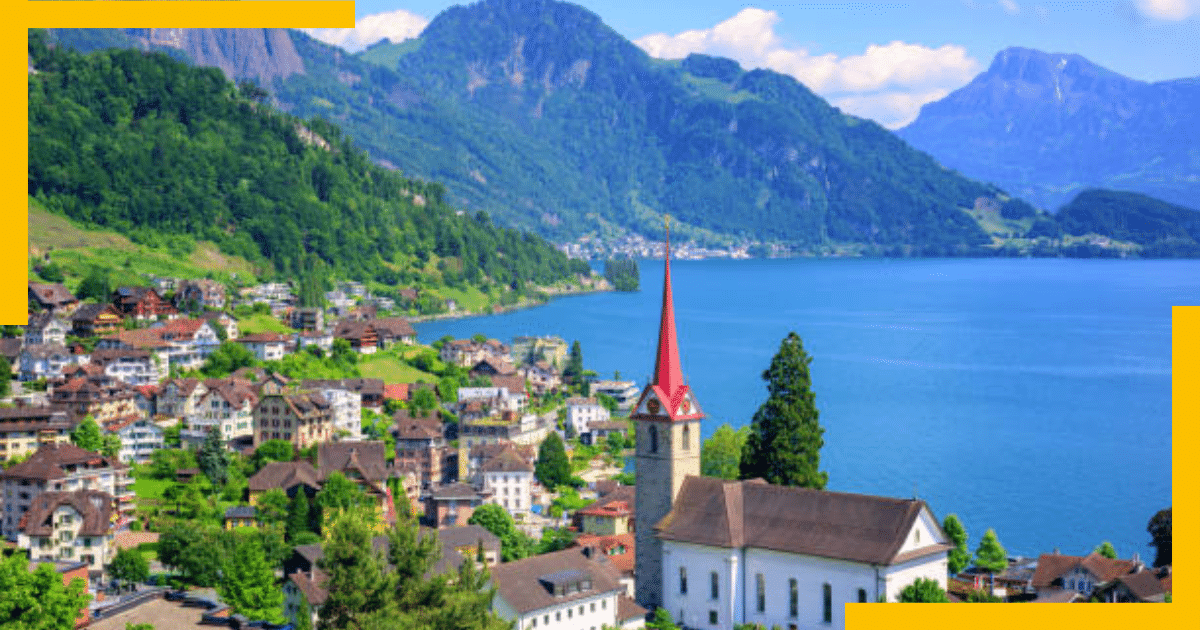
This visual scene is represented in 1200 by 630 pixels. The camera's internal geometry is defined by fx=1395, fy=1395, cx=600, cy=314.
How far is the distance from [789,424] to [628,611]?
265 inches

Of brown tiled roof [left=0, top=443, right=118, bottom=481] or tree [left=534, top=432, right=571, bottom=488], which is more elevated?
brown tiled roof [left=0, top=443, right=118, bottom=481]

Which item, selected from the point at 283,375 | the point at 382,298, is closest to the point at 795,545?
the point at 283,375

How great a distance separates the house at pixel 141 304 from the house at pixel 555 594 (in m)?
56.9

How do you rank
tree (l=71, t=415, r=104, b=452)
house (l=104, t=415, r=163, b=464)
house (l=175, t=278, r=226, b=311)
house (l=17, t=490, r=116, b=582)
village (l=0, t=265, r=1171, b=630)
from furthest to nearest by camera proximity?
house (l=175, t=278, r=226, b=311) < house (l=104, t=415, r=163, b=464) < tree (l=71, t=415, r=104, b=452) < house (l=17, t=490, r=116, b=582) < village (l=0, t=265, r=1171, b=630)

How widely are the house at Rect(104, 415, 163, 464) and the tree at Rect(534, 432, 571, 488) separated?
15.9 m

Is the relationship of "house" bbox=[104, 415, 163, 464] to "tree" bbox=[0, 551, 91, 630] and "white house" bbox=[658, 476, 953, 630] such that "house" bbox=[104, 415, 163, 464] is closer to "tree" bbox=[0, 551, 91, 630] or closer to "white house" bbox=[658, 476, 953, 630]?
"tree" bbox=[0, 551, 91, 630]

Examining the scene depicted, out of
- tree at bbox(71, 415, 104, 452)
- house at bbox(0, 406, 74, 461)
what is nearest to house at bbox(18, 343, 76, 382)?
house at bbox(0, 406, 74, 461)

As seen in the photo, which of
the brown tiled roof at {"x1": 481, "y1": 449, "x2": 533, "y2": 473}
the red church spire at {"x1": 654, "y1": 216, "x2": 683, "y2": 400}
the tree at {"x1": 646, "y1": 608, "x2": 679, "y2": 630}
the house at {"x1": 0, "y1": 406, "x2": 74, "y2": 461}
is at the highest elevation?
the red church spire at {"x1": 654, "y1": 216, "x2": 683, "y2": 400}

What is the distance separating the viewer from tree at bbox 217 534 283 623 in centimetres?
3550

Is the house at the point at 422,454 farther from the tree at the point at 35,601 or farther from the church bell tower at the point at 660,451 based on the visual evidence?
the church bell tower at the point at 660,451

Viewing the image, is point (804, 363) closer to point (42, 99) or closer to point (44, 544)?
point (44, 544)

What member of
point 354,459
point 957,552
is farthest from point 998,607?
point 354,459

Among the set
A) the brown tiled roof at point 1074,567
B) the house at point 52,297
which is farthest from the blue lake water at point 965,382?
the house at point 52,297

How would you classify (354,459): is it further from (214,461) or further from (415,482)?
(214,461)
